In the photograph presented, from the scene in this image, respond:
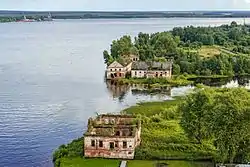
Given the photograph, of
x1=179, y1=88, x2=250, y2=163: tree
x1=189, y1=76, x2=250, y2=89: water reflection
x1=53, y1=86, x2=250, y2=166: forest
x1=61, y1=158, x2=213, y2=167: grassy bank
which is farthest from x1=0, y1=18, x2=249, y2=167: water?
x1=179, y1=88, x2=250, y2=163: tree

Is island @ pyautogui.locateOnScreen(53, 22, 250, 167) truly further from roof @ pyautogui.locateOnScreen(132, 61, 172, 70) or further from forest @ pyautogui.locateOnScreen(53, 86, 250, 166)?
roof @ pyautogui.locateOnScreen(132, 61, 172, 70)

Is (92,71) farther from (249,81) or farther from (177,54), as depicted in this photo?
(249,81)

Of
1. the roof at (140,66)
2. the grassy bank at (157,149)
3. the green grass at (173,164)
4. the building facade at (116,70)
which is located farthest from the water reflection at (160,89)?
the green grass at (173,164)

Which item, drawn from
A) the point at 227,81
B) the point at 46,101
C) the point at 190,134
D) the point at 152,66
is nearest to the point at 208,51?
the point at 227,81

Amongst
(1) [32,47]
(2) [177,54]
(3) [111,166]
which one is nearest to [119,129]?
(3) [111,166]

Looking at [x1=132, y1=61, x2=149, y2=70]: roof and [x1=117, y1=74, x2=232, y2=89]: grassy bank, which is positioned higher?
[x1=132, y1=61, x2=149, y2=70]: roof

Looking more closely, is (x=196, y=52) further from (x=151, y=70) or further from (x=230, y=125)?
(x=230, y=125)

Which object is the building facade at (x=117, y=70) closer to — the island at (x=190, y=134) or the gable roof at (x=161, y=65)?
the gable roof at (x=161, y=65)
